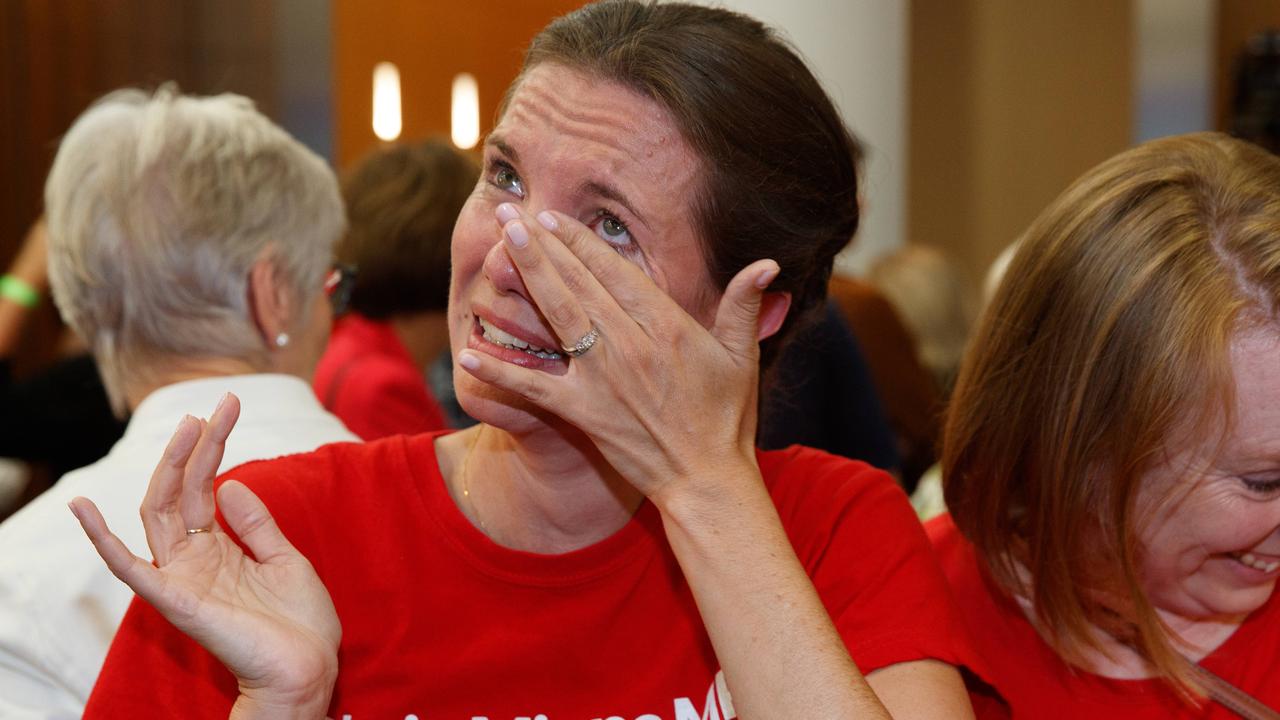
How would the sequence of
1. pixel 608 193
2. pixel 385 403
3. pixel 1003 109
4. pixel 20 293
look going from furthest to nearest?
pixel 1003 109 < pixel 20 293 < pixel 385 403 < pixel 608 193

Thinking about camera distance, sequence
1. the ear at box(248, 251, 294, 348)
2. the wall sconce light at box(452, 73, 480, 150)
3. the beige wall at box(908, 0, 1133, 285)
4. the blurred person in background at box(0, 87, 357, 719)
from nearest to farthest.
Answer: the blurred person in background at box(0, 87, 357, 719)
the ear at box(248, 251, 294, 348)
the wall sconce light at box(452, 73, 480, 150)
the beige wall at box(908, 0, 1133, 285)

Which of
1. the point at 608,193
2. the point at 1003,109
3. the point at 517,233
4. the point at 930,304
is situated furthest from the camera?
the point at 1003,109

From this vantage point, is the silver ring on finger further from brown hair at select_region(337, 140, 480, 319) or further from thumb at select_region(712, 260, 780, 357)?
brown hair at select_region(337, 140, 480, 319)

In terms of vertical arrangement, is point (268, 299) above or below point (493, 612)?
above

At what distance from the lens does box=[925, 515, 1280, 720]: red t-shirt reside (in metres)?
1.56

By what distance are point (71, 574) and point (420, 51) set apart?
4.68m

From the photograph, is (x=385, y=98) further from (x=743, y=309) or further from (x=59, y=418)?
(x=743, y=309)

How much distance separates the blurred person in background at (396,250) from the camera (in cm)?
314

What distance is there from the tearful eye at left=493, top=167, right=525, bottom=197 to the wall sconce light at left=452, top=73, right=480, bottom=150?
4673 mm

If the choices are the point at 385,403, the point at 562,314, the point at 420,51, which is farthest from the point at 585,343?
the point at 420,51

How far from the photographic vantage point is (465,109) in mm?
6109

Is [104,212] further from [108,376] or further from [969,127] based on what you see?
[969,127]

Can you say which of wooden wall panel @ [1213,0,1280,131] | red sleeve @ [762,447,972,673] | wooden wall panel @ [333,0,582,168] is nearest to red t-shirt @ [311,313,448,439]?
red sleeve @ [762,447,972,673]

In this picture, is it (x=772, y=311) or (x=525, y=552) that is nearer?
(x=525, y=552)
